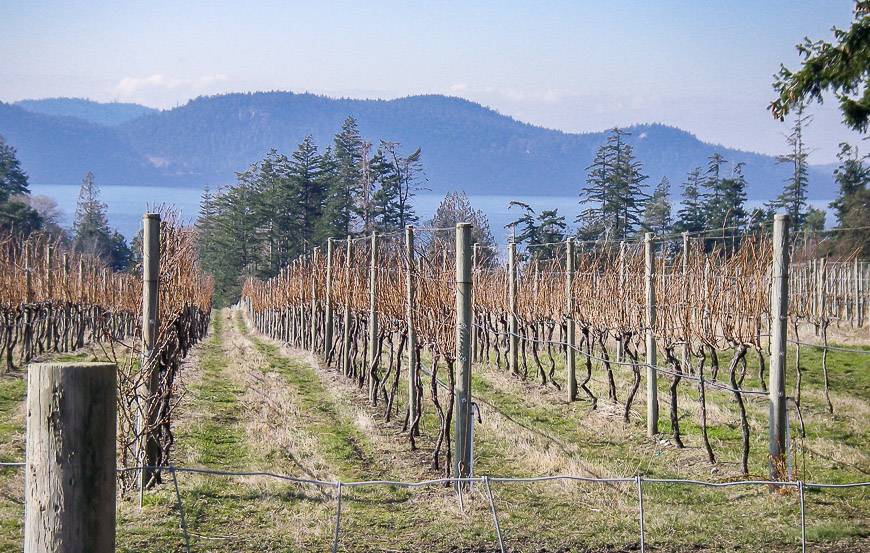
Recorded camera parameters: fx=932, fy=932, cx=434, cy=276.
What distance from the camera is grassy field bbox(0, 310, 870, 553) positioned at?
6.93 metres

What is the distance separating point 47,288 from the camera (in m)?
23.9

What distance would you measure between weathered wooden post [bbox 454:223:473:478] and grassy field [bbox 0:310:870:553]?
386 mm

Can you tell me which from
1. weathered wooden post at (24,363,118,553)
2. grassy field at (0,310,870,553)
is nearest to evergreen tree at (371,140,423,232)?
grassy field at (0,310,870,553)

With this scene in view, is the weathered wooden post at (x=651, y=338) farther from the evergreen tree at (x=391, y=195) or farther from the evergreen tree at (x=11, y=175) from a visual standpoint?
the evergreen tree at (x=11, y=175)

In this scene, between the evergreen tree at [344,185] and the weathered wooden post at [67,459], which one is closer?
the weathered wooden post at [67,459]

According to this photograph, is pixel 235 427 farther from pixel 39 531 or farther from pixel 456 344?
pixel 39 531

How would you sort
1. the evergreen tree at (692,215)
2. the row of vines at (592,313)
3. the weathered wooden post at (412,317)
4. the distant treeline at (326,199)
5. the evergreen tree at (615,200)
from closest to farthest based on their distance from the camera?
the row of vines at (592,313)
the weathered wooden post at (412,317)
the evergreen tree at (692,215)
the evergreen tree at (615,200)
the distant treeline at (326,199)

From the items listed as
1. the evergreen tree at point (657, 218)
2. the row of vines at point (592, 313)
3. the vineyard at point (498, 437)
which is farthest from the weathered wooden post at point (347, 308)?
the evergreen tree at point (657, 218)

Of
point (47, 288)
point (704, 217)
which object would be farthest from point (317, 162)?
point (47, 288)

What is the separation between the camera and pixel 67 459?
2.26 m

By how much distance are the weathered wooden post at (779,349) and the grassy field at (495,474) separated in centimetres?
39

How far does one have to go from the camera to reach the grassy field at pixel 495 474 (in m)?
6.93

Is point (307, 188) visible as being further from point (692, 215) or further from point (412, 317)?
point (412, 317)

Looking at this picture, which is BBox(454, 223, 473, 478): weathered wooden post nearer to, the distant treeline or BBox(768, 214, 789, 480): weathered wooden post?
BBox(768, 214, 789, 480): weathered wooden post
